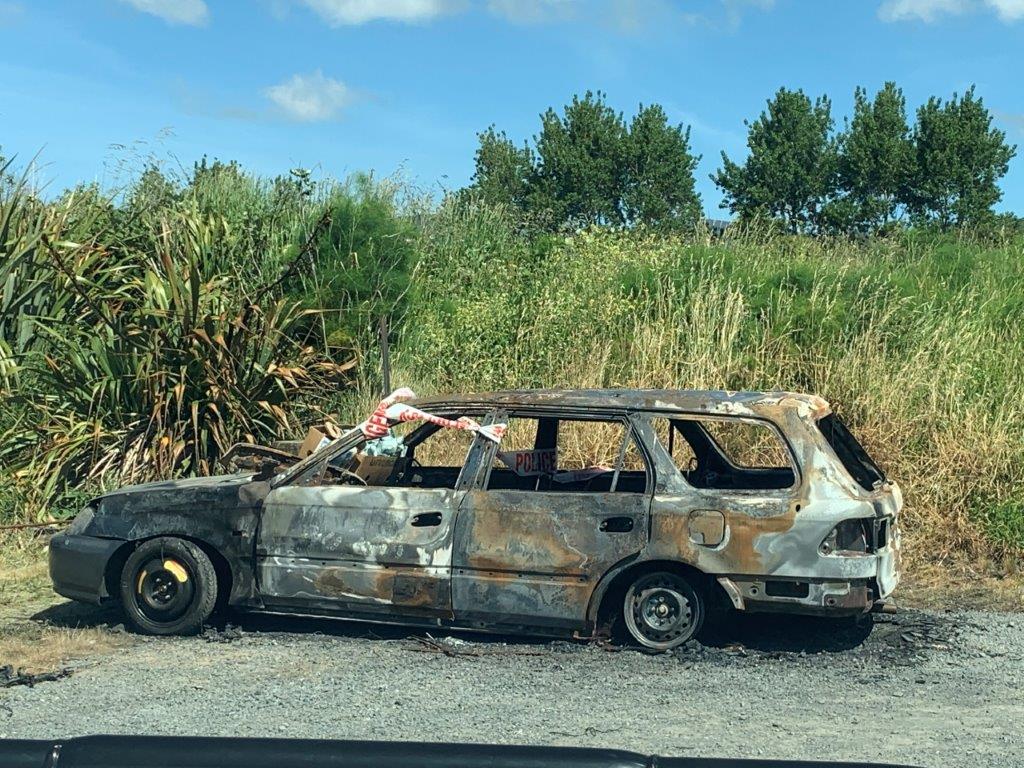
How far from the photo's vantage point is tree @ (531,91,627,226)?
2418 inches

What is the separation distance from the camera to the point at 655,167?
62.0 meters

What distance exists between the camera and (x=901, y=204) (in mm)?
53281

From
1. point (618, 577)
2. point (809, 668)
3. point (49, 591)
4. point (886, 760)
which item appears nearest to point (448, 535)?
point (618, 577)

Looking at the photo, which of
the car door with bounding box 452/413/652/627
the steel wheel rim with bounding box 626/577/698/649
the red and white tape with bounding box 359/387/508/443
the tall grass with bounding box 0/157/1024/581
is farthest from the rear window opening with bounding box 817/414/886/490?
the tall grass with bounding box 0/157/1024/581

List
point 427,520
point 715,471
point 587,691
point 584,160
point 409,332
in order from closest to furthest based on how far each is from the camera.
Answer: point 587,691 < point 427,520 < point 715,471 < point 409,332 < point 584,160

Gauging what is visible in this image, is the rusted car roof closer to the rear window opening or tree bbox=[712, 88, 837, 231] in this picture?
the rear window opening

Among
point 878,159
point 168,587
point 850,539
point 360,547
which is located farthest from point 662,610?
point 878,159

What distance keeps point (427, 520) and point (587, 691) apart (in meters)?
1.49

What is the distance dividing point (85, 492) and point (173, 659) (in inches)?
194

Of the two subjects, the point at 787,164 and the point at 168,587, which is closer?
the point at 168,587

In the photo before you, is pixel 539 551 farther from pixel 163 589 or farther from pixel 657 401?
pixel 163 589

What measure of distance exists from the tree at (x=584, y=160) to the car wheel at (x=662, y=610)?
5403 cm

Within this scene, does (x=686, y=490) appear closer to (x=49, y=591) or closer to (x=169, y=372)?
(x=49, y=591)

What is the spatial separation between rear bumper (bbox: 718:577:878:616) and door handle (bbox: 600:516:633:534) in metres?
0.59
